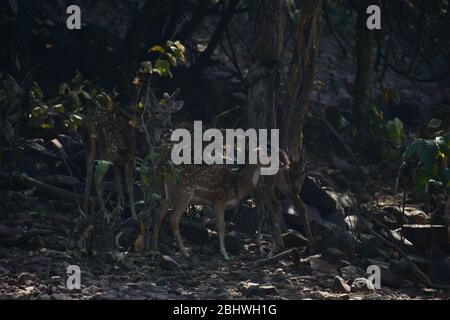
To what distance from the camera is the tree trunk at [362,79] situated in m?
15.0

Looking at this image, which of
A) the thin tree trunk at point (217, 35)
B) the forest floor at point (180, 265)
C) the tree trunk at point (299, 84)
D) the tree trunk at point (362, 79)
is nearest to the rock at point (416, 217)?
the forest floor at point (180, 265)

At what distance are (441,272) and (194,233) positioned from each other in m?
2.65

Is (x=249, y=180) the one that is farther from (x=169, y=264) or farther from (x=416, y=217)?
(x=416, y=217)

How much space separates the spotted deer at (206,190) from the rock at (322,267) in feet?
2.89

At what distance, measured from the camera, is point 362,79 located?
50.2 feet

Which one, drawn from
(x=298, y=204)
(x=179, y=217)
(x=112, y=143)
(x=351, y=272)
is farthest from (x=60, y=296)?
(x=298, y=204)

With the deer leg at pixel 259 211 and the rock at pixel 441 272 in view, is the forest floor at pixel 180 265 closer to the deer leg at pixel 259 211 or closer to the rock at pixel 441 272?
the rock at pixel 441 272

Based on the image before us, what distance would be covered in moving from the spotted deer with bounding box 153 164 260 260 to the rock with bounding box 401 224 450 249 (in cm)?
180

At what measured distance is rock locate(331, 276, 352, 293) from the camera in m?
9.55

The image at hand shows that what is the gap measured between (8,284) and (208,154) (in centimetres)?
304

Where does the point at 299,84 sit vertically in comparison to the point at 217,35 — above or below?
below

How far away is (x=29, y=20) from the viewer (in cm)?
1289
